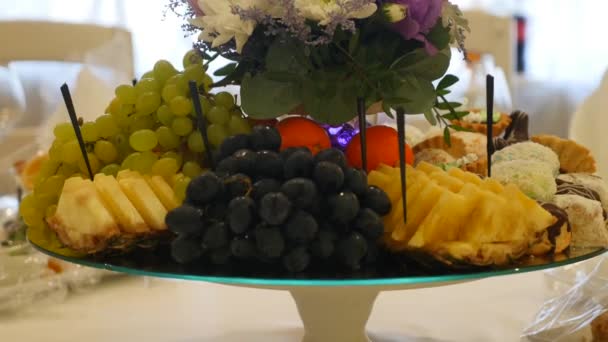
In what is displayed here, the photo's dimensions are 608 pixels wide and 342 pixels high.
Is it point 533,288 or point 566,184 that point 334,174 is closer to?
point 566,184

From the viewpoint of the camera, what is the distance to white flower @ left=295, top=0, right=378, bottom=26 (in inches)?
25.2

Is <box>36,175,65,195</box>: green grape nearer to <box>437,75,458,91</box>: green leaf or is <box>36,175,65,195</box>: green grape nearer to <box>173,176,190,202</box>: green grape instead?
<box>173,176,190,202</box>: green grape

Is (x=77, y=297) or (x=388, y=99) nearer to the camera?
(x=388, y=99)

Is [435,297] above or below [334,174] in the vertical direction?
below

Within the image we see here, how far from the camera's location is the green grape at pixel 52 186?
0.72 meters

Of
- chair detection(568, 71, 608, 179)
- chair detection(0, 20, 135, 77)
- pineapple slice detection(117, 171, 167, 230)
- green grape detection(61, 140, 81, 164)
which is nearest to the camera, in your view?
pineapple slice detection(117, 171, 167, 230)

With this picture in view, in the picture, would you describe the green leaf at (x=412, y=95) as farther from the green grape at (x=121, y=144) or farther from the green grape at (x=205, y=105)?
the green grape at (x=121, y=144)

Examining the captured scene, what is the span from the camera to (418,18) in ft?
2.26

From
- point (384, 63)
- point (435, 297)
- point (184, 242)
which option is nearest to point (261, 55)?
point (384, 63)

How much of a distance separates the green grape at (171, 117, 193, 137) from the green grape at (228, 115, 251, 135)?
0.05 meters

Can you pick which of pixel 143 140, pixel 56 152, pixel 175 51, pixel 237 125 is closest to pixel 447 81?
pixel 237 125

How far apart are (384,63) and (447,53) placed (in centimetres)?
8

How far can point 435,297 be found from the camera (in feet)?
3.19

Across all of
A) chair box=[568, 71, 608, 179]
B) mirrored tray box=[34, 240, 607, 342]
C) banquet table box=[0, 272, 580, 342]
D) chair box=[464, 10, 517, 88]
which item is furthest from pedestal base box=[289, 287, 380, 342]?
chair box=[464, 10, 517, 88]
